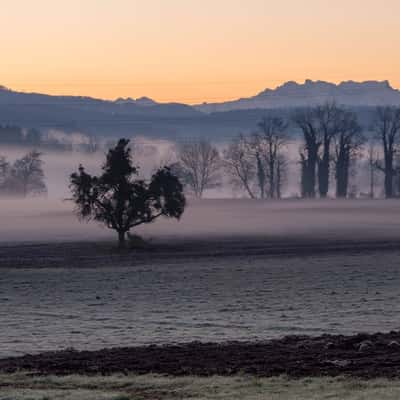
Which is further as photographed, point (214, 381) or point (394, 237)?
point (394, 237)

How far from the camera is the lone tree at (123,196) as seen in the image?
242 feet

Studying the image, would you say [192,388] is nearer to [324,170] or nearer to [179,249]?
[179,249]

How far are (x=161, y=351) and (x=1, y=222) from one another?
9691cm

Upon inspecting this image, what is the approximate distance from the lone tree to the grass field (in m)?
53.9

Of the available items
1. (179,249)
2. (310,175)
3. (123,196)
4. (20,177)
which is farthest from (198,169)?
(179,249)

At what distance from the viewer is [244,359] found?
21.6 m

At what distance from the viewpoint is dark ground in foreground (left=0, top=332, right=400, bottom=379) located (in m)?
19.9

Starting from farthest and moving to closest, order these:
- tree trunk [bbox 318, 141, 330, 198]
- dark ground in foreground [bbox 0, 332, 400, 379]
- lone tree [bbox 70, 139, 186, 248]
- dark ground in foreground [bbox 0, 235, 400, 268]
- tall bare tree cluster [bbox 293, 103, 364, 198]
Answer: tall bare tree cluster [bbox 293, 103, 364, 198] → tree trunk [bbox 318, 141, 330, 198] → lone tree [bbox 70, 139, 186, 248] → dark ground in foreground [bbox 0, 235, 400, 268] → dark ground in foreground [bbox 0, 332, 400, 379]

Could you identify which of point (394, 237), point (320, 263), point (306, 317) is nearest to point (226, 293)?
point (306, 317)

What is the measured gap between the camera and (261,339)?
2650cm

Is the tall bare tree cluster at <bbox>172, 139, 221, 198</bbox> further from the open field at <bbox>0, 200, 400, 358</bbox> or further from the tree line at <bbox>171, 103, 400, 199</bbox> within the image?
the open field at <bbox>0, 200, 400, 358</bbox>

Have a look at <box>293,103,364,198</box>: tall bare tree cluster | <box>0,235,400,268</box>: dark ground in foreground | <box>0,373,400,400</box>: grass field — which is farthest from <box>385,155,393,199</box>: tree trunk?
<box>0,373,400,400</box>: grass field

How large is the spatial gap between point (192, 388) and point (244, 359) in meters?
3.19

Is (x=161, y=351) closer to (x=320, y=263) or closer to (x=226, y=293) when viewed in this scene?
(x=226, y=293)
